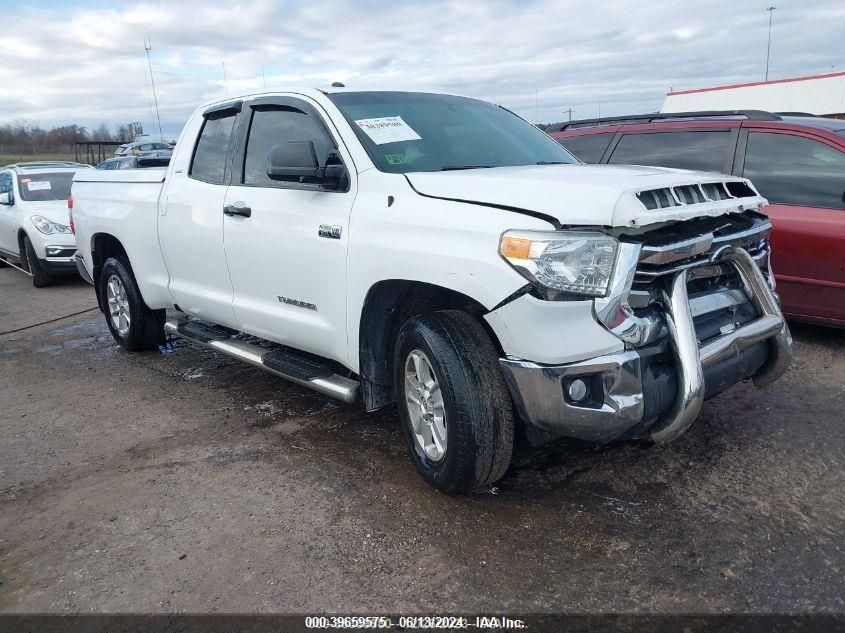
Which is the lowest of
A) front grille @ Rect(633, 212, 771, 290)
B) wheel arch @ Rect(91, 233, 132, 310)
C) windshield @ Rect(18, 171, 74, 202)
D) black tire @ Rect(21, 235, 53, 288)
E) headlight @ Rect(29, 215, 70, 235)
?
black tire @ Rect(21, 235, 53, 288)

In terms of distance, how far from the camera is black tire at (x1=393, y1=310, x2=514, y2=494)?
3.07m

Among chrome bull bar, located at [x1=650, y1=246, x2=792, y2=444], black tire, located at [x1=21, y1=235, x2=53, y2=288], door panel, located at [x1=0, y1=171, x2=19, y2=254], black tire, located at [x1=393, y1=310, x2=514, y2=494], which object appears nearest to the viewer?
chrome bull bar, located at [x1=650, y1=246, x2=792, y2=444]

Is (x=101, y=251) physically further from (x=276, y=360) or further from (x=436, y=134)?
(x=436, y=134)

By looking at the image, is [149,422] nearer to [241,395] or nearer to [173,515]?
[241,395]

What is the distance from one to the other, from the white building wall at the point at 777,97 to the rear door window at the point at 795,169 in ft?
76.0

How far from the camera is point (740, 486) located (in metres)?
3.43

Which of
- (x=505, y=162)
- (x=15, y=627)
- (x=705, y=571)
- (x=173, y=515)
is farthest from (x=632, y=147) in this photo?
(x=15, y=627)

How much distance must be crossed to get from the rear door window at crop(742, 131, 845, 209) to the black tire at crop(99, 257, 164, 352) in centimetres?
483

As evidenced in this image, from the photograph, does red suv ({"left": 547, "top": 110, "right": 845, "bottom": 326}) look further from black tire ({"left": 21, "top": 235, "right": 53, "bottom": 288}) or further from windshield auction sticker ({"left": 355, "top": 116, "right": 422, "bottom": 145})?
black tire ({"left": 21, "top": 235, "right": 53, "bottom": 288})

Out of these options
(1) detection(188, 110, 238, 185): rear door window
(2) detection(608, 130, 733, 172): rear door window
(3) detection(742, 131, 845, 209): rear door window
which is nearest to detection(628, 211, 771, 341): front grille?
A: (3) detection(742, 131, 845, 209): rear door window

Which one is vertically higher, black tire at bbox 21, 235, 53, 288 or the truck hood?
the truck hood

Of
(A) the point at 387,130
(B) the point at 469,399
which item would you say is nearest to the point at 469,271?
(B) the point at 469,399

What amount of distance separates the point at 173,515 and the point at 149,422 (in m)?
1.37

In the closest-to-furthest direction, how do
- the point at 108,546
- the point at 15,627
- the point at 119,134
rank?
the point at 15,627, the point at 108,546, the point at 119,134
